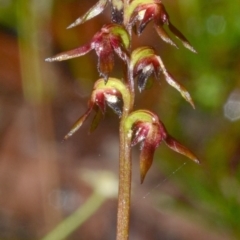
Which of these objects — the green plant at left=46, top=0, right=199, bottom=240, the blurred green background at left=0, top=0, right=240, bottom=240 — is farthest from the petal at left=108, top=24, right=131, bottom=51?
the blurred green background at left=0, top=0, right=240, bottom=240

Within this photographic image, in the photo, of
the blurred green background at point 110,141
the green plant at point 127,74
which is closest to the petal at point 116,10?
the green plant at point 127,74

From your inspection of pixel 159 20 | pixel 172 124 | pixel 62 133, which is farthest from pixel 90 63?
pixel 159 20

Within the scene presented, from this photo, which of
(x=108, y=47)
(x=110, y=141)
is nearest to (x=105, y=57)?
(x=108, y=47)

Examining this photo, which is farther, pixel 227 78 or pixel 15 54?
pixel 15 54

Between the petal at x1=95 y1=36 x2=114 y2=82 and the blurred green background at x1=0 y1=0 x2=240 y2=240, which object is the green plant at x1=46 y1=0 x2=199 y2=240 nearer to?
the petal at x1=95 y1=36 x2=114 y2=82

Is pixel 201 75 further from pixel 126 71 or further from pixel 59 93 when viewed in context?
pixel 126 71

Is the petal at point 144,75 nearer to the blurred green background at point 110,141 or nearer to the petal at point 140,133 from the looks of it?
the petal at point 140,133

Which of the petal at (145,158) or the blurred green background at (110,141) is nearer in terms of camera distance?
the petal at (145,158)
